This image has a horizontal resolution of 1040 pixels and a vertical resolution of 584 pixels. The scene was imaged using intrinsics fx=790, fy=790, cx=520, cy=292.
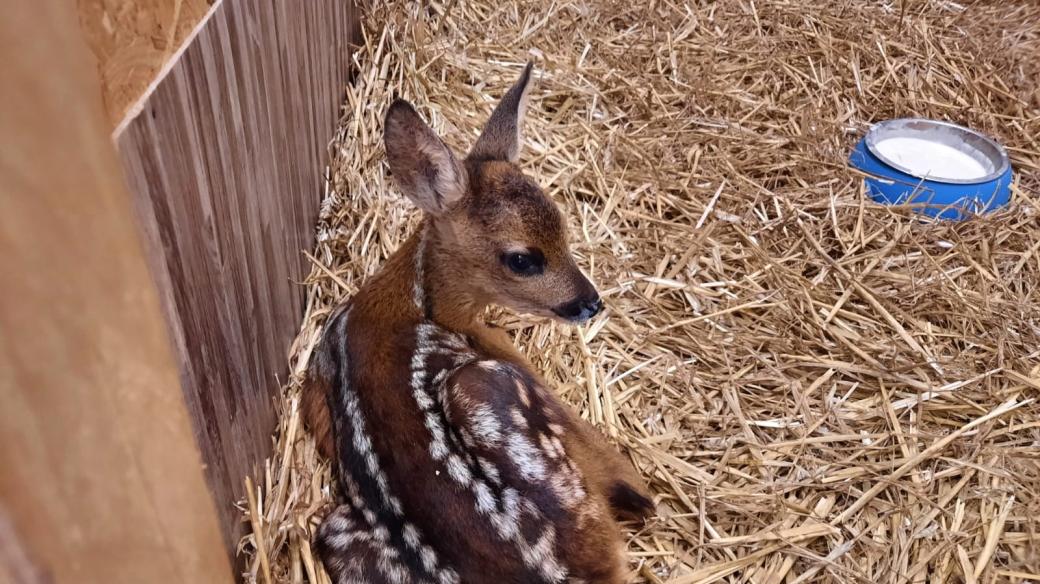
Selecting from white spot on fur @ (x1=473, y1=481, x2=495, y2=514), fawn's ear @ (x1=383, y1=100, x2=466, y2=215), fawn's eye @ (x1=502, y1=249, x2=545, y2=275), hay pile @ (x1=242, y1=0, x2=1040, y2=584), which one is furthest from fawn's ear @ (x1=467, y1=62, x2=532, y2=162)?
white spot on fur @ (x1=473, y1=481, x2=495, y2=514)

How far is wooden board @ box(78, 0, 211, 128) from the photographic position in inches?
54.0

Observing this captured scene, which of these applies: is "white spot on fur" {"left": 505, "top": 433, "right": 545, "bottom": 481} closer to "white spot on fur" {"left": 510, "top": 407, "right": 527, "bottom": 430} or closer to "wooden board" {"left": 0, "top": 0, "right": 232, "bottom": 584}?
"white spot on fur" {"left": 510, "top": 407, "right": 527, "bottom": 430}

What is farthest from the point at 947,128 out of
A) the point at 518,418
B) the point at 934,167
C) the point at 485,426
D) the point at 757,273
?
the point at 485,426

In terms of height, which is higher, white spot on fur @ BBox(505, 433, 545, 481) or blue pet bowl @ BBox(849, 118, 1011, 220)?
blue pet bowl @ BBox(849, 118, 1011, 220)

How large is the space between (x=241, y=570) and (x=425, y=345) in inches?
33.3

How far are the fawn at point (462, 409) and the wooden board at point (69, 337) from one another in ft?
3.68

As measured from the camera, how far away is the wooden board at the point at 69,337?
74cm

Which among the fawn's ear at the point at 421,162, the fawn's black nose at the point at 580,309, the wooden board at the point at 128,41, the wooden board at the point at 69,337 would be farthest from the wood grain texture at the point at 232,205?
the fawn's black nose at the point at 580,309

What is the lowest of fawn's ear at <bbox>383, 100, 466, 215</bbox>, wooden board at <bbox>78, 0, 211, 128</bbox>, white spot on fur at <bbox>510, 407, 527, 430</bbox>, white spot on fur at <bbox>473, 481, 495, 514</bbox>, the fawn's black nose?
white spot on fur at <bbox>473, 481, 495, 514</bbox>

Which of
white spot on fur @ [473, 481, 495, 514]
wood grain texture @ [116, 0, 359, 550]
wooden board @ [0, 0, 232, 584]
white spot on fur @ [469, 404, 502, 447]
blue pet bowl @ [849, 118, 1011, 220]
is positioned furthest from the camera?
blue pet bowl @ [849, 118, 1011, 220]

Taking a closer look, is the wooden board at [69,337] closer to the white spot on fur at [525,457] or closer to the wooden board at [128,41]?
the wooden board at [128,41]

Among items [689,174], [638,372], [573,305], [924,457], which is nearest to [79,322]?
[573,305]

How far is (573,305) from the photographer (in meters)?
2.76

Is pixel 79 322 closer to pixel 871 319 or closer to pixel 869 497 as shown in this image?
pixel 869 497
